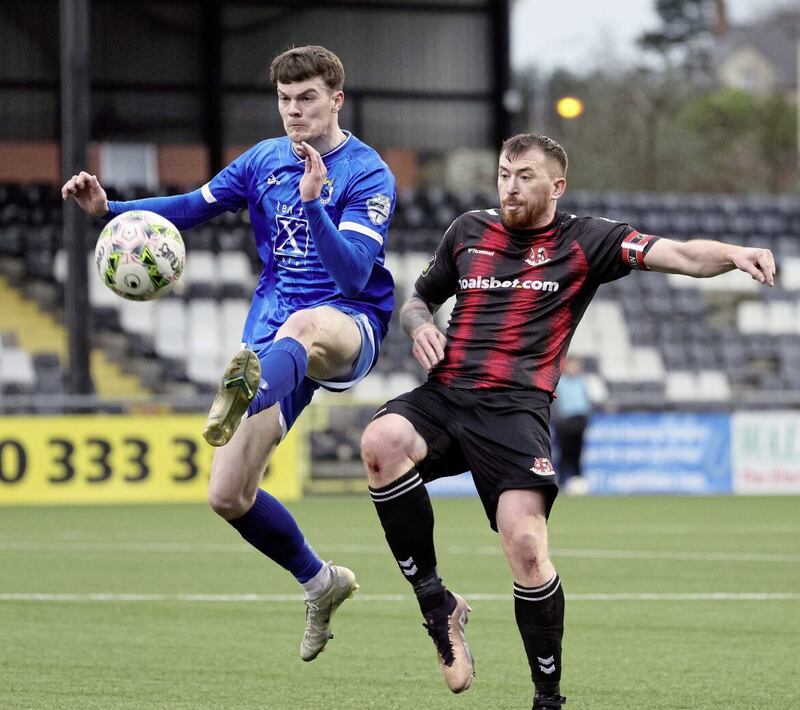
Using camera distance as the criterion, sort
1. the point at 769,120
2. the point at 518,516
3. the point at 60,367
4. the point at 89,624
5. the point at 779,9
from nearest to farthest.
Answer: the point at 518,516
the point at 89,624
the point at 60,367
the point at 769,120
the point at 779,9

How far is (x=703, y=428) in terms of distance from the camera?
19797mm

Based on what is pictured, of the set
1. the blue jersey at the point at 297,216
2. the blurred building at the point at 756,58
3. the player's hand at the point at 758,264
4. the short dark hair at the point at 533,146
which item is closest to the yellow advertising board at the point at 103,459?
the blue jersey at the point at 297,216

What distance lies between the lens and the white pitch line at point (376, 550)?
12086 millimetres

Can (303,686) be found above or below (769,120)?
below

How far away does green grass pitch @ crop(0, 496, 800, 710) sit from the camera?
6.30 meters

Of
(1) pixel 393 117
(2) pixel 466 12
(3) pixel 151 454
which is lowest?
(3) pixel 151 454

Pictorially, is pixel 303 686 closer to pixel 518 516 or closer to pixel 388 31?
pixel 518 516

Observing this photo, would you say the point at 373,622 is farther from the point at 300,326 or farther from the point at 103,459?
the point at 103,459

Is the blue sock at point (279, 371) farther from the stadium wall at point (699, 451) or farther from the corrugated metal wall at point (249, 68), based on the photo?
the corrugated metal wall at point (249, 68)

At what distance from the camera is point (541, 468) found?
5621mm

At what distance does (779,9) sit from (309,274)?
59528 mm

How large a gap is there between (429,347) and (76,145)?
1402 centimetres

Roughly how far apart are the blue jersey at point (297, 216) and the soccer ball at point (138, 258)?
40 cm

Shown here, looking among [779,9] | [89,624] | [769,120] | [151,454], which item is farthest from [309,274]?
[779,9]
